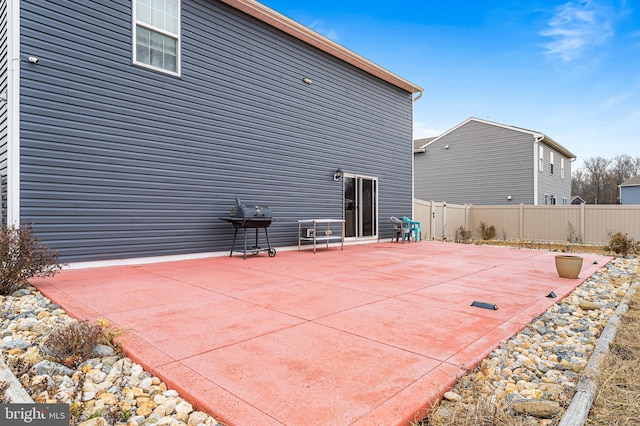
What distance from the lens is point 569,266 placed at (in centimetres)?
524

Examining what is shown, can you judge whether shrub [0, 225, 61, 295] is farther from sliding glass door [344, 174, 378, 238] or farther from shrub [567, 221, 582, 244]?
shrub [567, 221, 582, 244]

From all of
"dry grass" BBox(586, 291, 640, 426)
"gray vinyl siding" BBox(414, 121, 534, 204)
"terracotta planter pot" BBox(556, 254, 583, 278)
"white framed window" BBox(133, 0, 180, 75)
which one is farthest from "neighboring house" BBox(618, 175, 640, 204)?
"white framed window" BBox(133, 0, 180, 75)

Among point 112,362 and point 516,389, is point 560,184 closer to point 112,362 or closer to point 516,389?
point 516,389

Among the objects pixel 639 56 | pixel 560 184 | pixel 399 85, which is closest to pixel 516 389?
pixel 399 85

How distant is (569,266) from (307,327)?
4.32 meters

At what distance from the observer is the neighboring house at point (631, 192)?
3084 centimetres

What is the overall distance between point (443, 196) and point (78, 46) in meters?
16.4

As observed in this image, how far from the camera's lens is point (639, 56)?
50.4ft

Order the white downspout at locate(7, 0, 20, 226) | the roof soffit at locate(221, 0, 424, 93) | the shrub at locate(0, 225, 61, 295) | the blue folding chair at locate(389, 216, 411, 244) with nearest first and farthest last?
the shrub at locate(0, 225, 61, 295) → the white downspout at locate(7, 0, 20, 226) → the roof soffit at locate(221, 0, 424, 93) → the blue folding chair at locate(389, 216, 411, 244)

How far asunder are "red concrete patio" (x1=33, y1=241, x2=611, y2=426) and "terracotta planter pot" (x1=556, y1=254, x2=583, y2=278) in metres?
0.16

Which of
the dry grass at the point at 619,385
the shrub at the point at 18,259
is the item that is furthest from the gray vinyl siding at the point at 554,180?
the shrub at the point at 18,259

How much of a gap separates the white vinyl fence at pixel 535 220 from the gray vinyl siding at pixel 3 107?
1039 centimetres

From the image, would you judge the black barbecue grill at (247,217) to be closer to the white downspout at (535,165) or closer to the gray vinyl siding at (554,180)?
the white downspout at (535,165)

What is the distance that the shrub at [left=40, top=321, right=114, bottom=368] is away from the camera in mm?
2216
